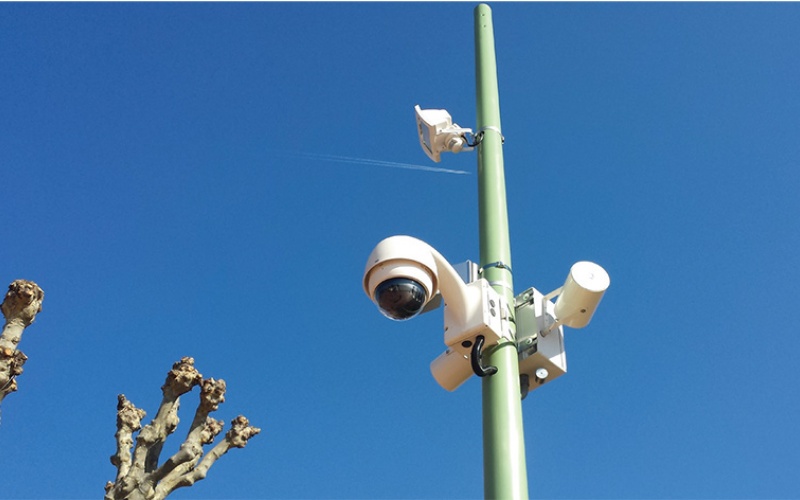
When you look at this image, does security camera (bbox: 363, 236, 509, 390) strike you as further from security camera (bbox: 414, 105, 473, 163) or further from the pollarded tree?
the pollarded tree

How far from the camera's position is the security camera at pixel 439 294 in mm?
3168

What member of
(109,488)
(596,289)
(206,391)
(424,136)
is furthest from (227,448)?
(596,289)

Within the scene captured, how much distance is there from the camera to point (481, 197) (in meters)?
3.96

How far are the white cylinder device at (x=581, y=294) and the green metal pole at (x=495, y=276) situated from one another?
22 cm

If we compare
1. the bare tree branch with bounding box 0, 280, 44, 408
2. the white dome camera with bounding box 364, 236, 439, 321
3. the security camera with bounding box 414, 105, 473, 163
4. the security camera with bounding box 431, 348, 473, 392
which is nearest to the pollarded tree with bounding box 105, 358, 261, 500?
the bare tree branch with bounding box 0, 280, 44, 408

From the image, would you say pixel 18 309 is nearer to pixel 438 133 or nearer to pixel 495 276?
pixel 438 133

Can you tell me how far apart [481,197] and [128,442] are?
145 inches

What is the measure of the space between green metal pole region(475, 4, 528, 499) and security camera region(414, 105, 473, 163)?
8.1 inches

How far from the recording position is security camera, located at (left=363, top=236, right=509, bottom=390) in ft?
10.4

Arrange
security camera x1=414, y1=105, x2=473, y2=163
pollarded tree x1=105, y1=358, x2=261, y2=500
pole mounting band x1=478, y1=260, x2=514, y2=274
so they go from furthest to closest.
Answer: pollarded tree x1=105, y1=358, x2=261, y2=500
security camera x1=414, y1=105, x2=473, y2=163
pole mounting band x1=478, y1=260, x2=514, y2=274

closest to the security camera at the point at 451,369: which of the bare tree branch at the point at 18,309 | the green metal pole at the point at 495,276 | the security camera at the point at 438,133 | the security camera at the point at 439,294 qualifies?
the security camera at the point at 439,294

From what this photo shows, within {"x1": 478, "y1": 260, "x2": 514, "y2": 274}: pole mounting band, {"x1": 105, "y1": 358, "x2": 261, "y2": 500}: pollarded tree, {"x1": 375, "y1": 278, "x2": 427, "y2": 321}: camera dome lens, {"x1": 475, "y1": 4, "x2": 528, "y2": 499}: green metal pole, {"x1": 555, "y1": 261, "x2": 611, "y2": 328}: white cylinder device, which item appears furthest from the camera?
{"x1": 105, "y1": 358, "x2": 261, "y2": 500}: pollarded tree

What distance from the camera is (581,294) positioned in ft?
11.3

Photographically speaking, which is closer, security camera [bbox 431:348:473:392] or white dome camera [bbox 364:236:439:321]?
white dome camera [bbox 364:236:439:321]
